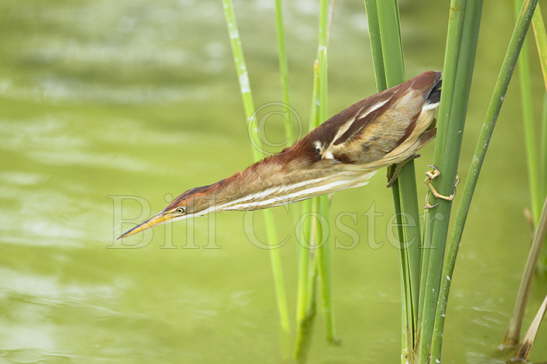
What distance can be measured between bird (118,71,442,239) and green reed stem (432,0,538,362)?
0.07m

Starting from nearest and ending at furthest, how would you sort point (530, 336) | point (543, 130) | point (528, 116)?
point (530, 336), point (528, 116), point (543, 130)

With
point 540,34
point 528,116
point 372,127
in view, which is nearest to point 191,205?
point 372,127

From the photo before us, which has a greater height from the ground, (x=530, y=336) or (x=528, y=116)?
(x=528, y=116)

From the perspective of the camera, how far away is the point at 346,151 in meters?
0.76

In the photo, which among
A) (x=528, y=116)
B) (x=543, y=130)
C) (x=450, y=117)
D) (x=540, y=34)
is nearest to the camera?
(x=450, y=117)

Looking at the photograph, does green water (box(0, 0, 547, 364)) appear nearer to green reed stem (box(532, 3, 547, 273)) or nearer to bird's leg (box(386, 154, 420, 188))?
green reed stem (box(532, 3, 547, 273))

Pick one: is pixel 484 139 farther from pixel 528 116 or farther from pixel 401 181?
pixel 528 116

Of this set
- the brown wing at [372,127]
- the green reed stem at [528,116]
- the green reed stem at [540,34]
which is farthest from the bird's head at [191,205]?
the green reed stem at [528,116]

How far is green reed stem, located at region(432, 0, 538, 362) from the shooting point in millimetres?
690

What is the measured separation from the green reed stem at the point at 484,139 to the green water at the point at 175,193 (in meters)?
0.51

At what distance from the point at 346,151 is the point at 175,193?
1194mm

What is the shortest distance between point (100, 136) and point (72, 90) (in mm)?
410

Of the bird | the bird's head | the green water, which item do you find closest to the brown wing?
the bird

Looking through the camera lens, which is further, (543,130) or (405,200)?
(543,130)
